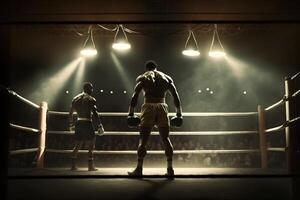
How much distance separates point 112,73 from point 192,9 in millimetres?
6939

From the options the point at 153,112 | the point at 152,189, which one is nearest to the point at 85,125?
the point at 153,112

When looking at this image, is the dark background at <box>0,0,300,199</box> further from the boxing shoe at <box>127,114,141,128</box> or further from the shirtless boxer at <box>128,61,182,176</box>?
the boxing shoe at <box>127,114,141,128</box>

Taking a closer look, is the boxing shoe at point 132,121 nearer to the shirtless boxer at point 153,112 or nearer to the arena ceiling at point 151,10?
the shirtless boxer at point 153,112

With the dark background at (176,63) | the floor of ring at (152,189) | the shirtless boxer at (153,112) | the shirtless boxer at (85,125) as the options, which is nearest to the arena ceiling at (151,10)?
the floor of ring at (152,189)

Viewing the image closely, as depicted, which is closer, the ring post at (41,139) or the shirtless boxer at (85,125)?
the shirtless boxer at (85,125)

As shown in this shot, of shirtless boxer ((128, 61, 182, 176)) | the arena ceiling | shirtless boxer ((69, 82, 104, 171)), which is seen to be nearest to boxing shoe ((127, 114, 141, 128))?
shirtless boxer ((128, 61, 182, 176))

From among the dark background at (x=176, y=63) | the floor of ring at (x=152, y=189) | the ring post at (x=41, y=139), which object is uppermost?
the dark background at (x=176, y=63)

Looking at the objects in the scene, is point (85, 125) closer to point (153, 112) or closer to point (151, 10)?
point (153, 112)

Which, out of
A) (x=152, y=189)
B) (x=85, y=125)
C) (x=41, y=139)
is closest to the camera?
(x=152, y=189)

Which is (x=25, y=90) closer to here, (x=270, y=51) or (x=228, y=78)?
(x=228, y=78)

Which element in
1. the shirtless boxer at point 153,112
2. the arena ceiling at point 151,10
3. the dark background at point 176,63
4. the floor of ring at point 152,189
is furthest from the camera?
the dark background at point 176,63

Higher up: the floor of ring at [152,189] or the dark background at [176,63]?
the dark background at [176,63]

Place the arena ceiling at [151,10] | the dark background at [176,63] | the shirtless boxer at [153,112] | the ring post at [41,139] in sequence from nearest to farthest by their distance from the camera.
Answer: the arena ceiling at [151,10], the shirtless boxer at [153,112], the ring post at [41,139], the dark background at [176,63]

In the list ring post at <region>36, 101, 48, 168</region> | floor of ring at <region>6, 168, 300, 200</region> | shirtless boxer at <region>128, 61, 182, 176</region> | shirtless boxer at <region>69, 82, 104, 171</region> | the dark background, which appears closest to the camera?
floor of ring at <region>6, 168, 300, 200</region>
